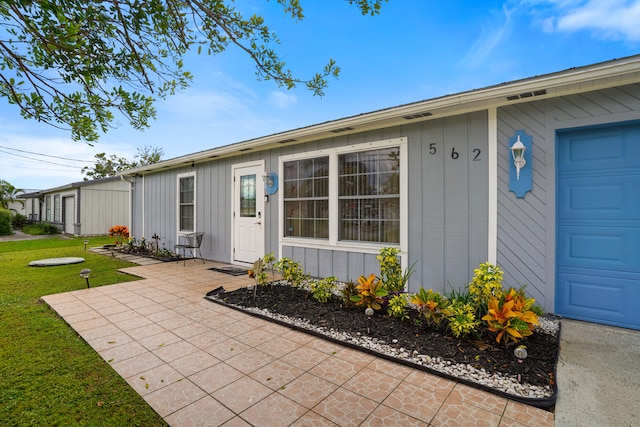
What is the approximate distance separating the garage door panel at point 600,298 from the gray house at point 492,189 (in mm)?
10

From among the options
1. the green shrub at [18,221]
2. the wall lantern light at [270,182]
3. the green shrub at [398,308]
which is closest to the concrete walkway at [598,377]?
the green shrub at [398,308]

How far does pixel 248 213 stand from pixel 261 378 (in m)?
4.35

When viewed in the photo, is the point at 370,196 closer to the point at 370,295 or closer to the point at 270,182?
the point at 370,295

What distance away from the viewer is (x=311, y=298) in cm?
397

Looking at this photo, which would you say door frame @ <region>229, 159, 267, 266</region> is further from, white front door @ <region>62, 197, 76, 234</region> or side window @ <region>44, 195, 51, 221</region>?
side window @ <region>44, 195, 51, 221</region>

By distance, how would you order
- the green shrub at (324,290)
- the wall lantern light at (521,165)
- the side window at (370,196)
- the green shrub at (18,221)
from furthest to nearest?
the green shrub at (18,221) → the side window at (370,196) → the green shrub at (324,290) → the wall lantern light at (521,165)

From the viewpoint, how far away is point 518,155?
3.17 metres

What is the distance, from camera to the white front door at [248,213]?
19.6 ft

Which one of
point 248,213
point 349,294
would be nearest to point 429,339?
point 349,294

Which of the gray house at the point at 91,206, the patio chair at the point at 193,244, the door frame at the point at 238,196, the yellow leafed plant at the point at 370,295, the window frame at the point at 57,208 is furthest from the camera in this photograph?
the window frame at the point at 57,208

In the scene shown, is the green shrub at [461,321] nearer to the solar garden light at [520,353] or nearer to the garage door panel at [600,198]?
the solar garden light at [520,353]

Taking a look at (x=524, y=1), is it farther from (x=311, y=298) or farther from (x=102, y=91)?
(x=102, y=91)

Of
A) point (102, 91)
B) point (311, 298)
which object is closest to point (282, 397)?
point (311, 298)

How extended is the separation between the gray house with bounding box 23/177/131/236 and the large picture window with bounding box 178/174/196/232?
6.48 m
